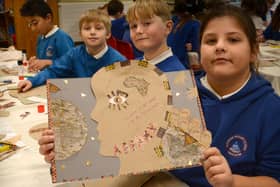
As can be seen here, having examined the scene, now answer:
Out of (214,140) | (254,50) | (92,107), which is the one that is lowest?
(214,140)

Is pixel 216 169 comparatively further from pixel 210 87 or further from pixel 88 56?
pixel 88 56

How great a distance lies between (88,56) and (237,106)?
1.47 m

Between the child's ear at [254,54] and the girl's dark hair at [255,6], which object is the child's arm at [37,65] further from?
the girl's dark hair at [255,6]

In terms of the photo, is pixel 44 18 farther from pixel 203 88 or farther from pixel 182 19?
pixel 203 88

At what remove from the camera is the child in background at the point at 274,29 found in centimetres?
406

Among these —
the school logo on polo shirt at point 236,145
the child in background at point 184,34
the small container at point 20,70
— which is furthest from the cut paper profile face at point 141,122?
the child in background at point 184,34

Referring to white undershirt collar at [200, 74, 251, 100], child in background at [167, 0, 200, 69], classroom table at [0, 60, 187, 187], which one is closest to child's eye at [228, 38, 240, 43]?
white undershirt collar at [200, 74, 251, 100]

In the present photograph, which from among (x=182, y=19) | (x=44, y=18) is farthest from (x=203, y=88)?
(x=182, y=19)

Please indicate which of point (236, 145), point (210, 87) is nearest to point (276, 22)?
point (210, 87)

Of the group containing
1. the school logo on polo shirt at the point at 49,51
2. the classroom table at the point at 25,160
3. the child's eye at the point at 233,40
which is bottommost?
the classroom table at the point at 25,160

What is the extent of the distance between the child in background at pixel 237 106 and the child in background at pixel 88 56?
123 cm

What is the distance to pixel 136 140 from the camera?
3.03 feet

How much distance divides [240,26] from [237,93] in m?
0.20

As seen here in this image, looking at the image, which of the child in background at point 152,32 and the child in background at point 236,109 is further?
the child in background at point 152,32
